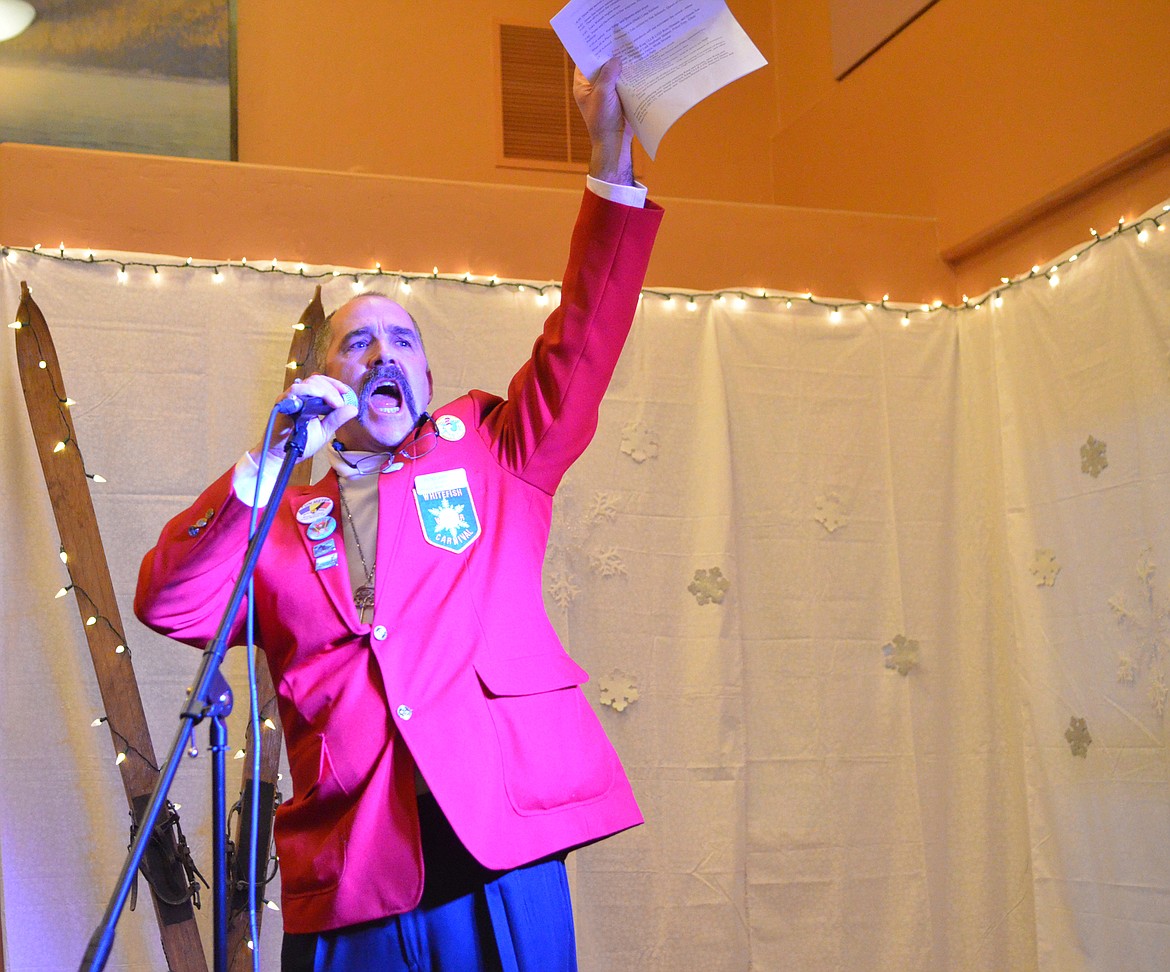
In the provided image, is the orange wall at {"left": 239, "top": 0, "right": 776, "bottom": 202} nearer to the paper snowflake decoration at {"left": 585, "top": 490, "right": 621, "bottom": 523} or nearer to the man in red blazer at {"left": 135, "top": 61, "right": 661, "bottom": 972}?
the paper snowflake decoration at {"left": 585, "top": 490, "right": 621, "bottom": 523}

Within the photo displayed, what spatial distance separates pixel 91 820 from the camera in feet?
9.40

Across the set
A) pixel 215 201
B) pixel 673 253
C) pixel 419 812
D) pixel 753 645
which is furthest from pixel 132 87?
pixel 419 812

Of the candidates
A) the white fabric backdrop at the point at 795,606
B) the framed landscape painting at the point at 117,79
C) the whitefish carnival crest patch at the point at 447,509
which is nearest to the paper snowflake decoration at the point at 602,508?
the white fabric backdrop at the point at 795,606

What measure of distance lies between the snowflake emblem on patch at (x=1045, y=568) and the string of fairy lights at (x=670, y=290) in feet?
2.41

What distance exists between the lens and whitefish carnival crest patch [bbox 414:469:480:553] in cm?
173

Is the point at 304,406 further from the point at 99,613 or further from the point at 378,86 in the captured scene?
the point at 378,86

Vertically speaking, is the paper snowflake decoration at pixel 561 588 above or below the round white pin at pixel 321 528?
below

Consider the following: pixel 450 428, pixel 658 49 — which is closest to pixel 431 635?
pixel 450 428

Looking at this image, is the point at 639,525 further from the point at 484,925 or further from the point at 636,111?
the point at 484,925

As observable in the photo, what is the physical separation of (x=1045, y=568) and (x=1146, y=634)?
1.30 feet

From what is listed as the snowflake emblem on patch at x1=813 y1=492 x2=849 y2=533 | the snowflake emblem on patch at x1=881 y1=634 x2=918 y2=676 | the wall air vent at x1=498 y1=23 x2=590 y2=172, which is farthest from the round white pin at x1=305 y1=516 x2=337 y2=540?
the wall air vent at x1=498 y1=23 x2=590 y2=172

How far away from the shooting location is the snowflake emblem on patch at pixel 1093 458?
3.11 meters

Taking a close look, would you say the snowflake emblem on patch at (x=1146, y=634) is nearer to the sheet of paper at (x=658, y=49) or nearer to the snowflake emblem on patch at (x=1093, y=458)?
the snowflake emblem on patch at (x=1093, y=458)

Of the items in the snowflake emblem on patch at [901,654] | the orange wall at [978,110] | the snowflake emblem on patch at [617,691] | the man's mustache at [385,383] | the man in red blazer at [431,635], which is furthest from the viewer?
the snowflake emblem on patch at [901,654]
